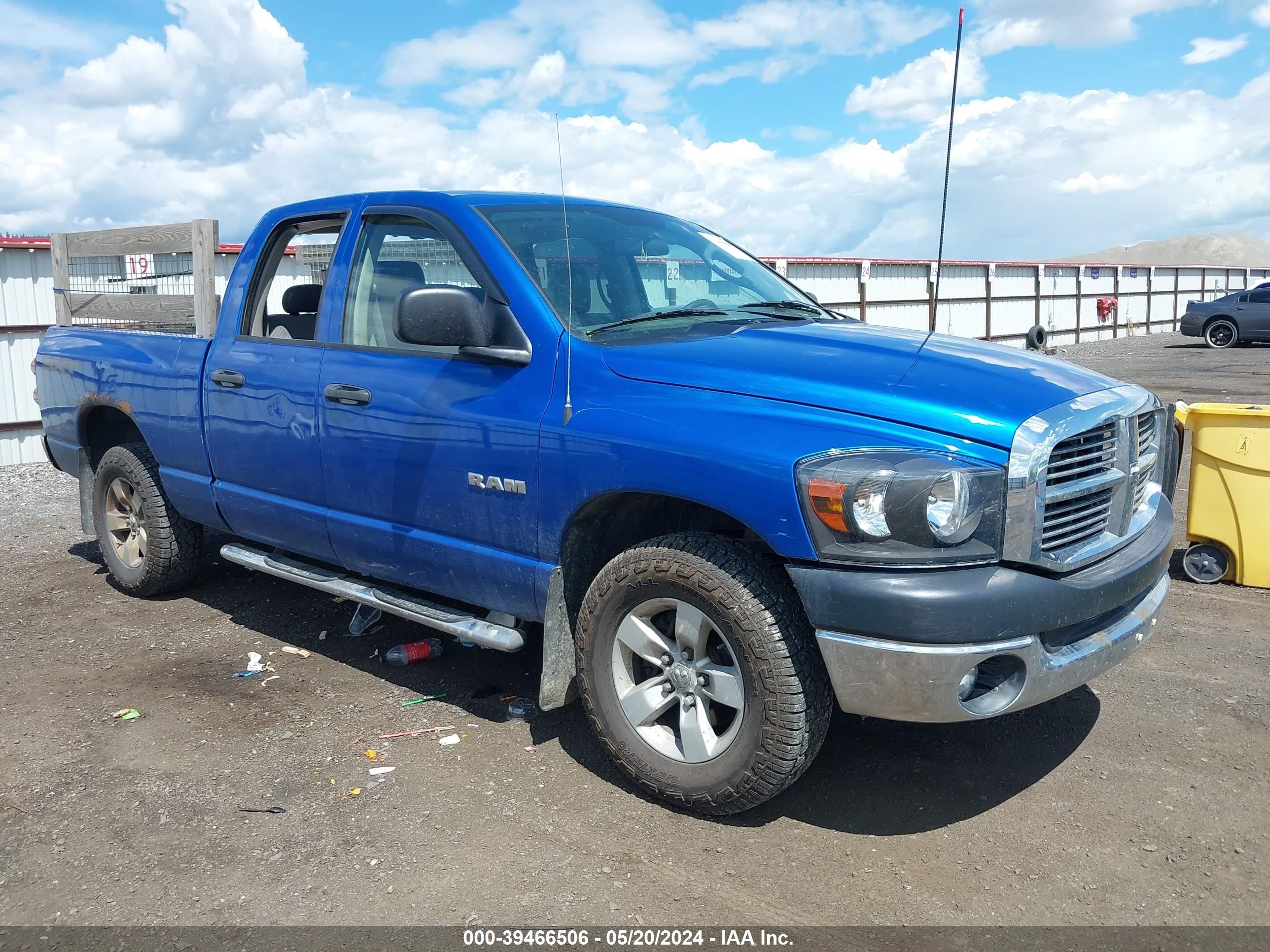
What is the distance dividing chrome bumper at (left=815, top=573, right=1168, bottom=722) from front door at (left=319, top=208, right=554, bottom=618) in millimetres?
1197

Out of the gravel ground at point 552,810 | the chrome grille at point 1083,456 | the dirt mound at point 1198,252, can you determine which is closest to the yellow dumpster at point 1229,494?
the gravel ground at point 552,810

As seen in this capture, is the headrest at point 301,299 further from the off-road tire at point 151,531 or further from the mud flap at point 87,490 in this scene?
the mud flap at point 87,490

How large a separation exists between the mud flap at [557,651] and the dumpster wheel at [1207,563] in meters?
3.86

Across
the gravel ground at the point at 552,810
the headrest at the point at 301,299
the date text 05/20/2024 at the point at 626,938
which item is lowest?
the date text 05/20/2024 at the point at 626,938

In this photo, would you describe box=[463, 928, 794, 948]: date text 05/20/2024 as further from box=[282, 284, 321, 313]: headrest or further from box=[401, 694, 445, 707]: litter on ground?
box=[282, 284, 321, 313]: headrest

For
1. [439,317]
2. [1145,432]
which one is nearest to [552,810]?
[439,317]

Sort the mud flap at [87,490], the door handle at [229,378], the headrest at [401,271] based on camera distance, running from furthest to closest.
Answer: the mud flap at [87,490]
the door handle at [229,378]
the headrest at [401,271]

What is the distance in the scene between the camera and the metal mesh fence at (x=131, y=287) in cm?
650

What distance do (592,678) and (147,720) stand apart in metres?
2.00

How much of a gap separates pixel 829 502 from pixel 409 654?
261 cm

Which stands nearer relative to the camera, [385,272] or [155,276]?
[385,272]

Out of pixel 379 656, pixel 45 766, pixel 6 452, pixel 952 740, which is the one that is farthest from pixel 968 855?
pixel 6 452

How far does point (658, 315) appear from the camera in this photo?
3.98m

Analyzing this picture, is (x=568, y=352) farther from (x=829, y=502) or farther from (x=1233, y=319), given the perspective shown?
(x=1233, y=319)
